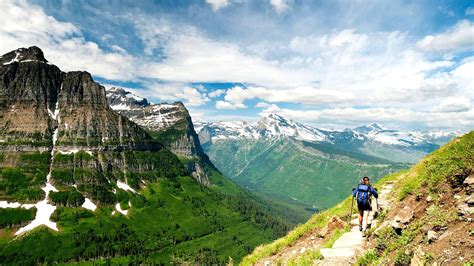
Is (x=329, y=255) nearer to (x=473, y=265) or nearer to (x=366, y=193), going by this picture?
(x=366, y=193)

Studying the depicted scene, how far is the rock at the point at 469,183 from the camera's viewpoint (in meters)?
13.5

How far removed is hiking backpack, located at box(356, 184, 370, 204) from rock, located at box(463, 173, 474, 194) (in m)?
7.03

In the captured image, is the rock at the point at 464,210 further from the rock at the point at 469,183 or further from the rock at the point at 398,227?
the rock at the point at 398,227

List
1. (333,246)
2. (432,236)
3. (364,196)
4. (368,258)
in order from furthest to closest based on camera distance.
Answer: (364,196)
(333,246)
(368,258)
(432,236)

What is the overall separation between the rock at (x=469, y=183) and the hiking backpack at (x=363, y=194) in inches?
277

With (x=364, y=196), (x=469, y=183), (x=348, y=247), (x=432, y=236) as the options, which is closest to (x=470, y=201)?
(x=469, y=183)

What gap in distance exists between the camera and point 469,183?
45.1 ft

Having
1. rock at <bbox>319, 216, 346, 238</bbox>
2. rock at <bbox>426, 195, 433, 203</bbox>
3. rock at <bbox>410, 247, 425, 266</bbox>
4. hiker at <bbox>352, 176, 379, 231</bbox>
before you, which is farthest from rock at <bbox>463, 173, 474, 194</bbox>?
rock at <bbox>319, 216, 346, 238</bbox>

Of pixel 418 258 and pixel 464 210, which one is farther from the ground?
pixel 464 210

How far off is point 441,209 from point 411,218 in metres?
1.32

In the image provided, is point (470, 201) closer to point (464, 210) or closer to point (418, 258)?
point (464, 210)

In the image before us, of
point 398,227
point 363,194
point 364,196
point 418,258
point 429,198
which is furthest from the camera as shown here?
point 363,194

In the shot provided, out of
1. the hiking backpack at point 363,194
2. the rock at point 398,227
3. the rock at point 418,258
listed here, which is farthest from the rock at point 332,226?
the rock at point 418,258

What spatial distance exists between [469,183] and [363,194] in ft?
25.9
